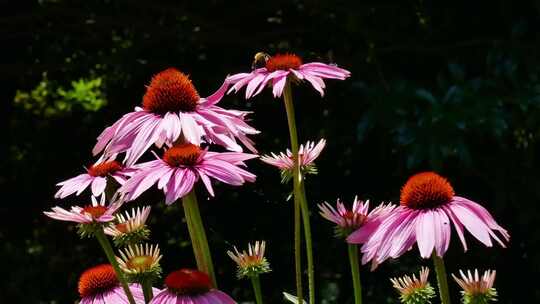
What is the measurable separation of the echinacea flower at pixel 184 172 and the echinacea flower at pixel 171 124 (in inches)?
0.6

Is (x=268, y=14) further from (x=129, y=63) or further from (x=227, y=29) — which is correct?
(x=129, y=63)

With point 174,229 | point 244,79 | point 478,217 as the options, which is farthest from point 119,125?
point 174,229

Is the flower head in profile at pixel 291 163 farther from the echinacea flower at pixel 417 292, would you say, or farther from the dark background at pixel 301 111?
the dark background at pixel 301 111

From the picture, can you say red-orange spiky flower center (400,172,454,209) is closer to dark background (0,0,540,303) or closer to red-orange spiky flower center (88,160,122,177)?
→ red-orange spiky flower center (88,160,122,177)

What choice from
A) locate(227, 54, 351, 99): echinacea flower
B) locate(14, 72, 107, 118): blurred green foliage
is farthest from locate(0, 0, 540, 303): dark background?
locate(227, 54, 351, 99): echinacea flower

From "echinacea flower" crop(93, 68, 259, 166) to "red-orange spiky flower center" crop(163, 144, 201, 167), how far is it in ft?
0.04

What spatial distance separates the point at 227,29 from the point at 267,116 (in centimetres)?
36

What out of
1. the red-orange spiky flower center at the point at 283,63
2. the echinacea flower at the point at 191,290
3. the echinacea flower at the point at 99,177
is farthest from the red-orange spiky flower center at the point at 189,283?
the red-orange spiky flower center at the point at 283,63

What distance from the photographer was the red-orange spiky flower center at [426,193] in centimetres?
104

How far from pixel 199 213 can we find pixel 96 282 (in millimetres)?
189

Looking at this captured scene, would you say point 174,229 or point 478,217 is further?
point 174,229

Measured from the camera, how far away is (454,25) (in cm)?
322

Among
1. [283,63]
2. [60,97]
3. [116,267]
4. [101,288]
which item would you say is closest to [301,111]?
[60,97]

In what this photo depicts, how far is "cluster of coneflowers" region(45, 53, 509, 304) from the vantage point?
978mm
